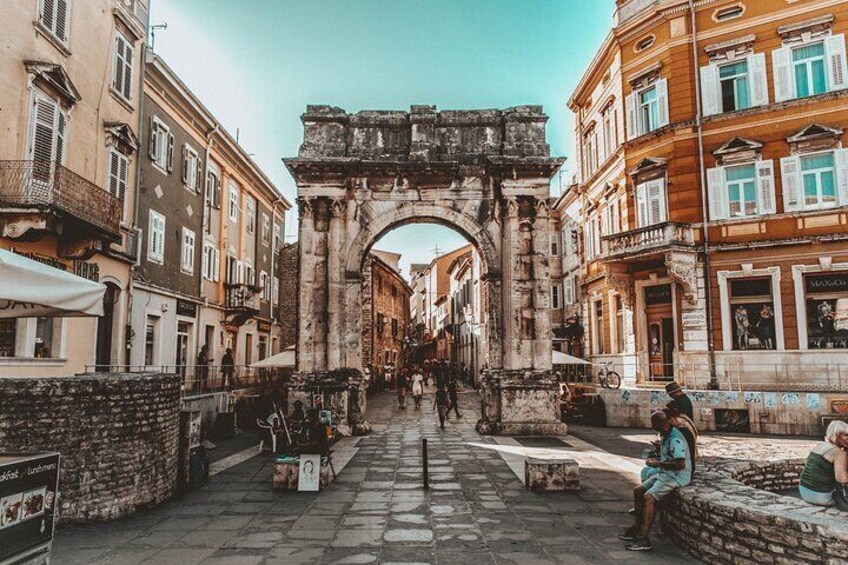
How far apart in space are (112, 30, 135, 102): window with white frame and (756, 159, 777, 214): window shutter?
21087 mm

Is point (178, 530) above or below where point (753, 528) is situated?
below

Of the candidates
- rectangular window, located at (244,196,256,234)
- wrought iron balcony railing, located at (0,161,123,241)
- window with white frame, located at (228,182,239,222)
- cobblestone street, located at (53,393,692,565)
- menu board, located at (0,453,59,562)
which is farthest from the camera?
rectangular window, located at (244,196,256,234)

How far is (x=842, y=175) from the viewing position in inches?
727

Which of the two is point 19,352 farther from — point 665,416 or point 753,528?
point 753,528

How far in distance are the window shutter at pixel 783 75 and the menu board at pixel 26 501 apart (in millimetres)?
22468

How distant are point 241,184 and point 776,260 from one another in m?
23.9

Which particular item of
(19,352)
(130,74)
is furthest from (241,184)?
(19,352)

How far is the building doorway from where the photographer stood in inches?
830

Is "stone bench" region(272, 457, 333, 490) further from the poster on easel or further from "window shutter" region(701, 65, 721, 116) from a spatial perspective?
"window shutter" region(701, 65, 721, 116)

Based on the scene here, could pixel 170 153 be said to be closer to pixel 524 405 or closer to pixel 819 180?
pixel 524 405

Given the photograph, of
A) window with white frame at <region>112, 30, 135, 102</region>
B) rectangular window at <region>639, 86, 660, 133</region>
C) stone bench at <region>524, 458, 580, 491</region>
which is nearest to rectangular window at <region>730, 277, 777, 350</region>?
rectangular window at <region>639, 86, 660, 133</region>

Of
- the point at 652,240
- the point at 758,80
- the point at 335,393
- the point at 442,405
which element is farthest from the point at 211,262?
the point at 758,80

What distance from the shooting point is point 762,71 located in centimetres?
1997

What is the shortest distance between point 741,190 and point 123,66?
20.9 meters
